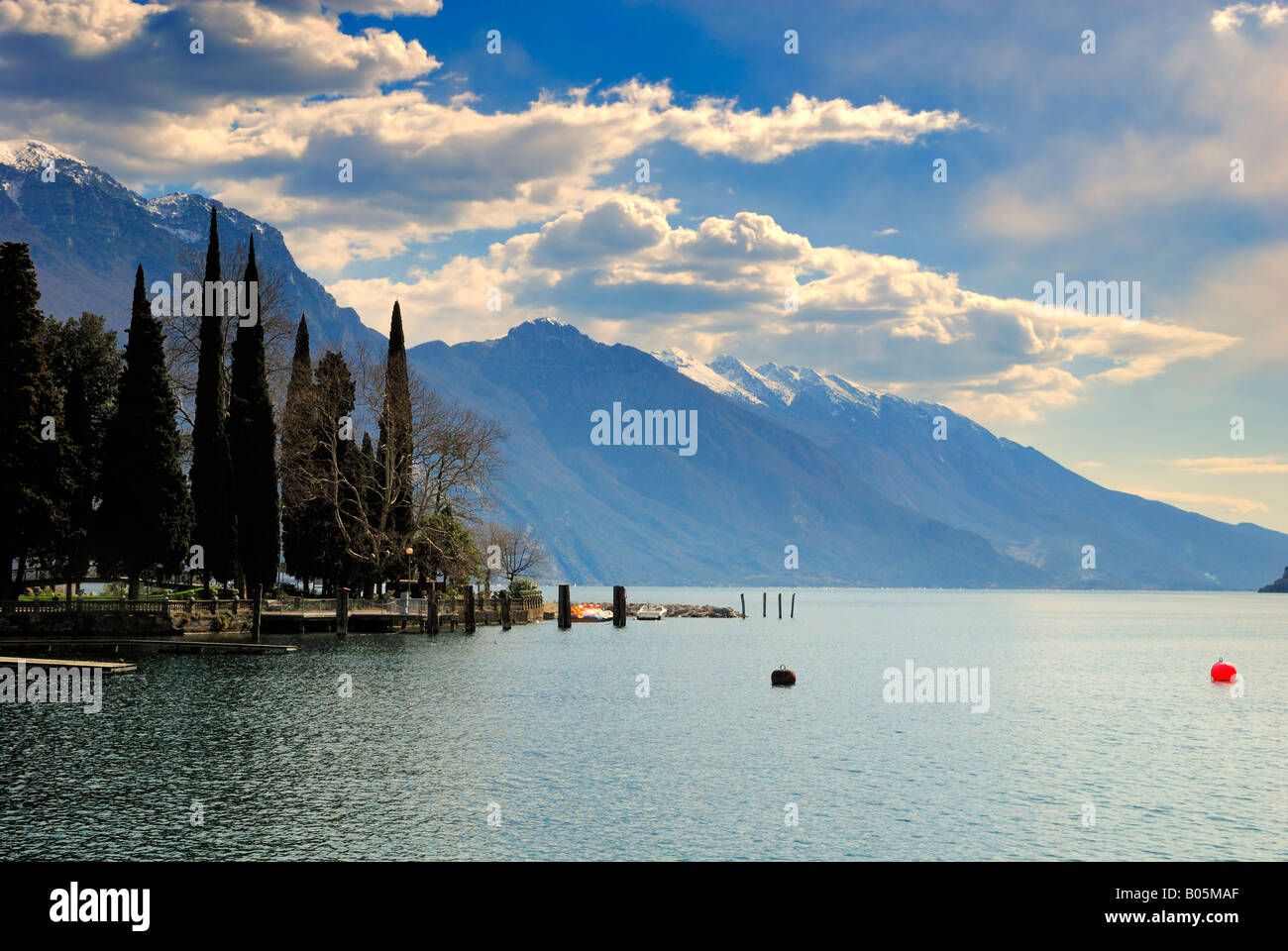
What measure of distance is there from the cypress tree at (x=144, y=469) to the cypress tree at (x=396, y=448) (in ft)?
59.2

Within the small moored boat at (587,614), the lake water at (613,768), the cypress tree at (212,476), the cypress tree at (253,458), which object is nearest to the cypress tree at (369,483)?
the cypress tree at (253,458)

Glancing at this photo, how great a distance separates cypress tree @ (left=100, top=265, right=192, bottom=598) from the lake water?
10.9 metres

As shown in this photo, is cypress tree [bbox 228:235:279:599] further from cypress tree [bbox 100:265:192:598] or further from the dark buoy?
the dark buoy

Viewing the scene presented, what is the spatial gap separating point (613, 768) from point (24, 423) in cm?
4394

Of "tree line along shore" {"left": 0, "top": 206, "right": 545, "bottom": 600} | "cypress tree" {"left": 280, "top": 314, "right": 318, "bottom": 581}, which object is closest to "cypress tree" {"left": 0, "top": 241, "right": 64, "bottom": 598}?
"tree line along shore" {"left": 0, "top": 206, "right": 545, "bottom": 600}

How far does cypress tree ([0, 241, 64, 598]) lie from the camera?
5981 cm

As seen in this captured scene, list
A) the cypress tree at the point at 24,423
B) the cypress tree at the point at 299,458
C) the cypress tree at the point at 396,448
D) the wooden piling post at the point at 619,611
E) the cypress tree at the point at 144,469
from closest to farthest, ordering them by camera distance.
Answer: the cypress tree at the point at 24,423
the cypress tree at the point at 144,469
the cypress tree at the point at 299,458
the cypress tree at the point at 396,448
the wooden piling post at the point at 619,611

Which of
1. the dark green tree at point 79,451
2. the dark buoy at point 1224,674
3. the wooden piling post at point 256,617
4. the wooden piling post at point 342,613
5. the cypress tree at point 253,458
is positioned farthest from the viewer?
the wooden piling post at point 342,613

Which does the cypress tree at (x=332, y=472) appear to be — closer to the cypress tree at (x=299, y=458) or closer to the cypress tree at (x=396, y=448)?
the cypress tree at (x=299, y=458)

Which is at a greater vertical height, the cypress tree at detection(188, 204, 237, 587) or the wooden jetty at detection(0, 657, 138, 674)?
the cypress tree at detection(188, 204, 237, 587)

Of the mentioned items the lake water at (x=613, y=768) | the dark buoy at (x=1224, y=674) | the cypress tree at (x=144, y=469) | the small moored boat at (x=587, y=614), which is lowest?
the small moored boat at (x=587, y=614)

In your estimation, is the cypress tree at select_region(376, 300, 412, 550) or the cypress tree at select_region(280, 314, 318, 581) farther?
the cypress tree at select_region(376, 300, 412, 550)

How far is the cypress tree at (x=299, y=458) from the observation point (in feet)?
272
